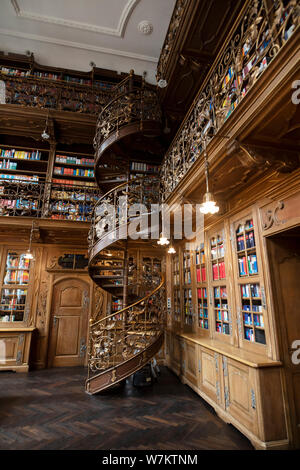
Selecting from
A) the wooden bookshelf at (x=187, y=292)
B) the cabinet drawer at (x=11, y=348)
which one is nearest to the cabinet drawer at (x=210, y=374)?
the wooden bookshelf at (x=187, y=292)

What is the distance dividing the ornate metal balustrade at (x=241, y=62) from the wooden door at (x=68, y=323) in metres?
3.84

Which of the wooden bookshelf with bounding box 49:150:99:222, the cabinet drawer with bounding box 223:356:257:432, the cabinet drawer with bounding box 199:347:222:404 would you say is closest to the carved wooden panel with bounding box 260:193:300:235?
the cabinet drawer with bounding box 223:356:257:432

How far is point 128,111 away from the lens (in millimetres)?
5129

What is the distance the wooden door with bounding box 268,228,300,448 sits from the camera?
2.46 meters

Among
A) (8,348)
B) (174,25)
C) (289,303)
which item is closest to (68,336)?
(8,348)

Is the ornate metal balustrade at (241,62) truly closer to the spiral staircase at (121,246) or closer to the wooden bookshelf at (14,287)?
the spiral staircase at (121,246)

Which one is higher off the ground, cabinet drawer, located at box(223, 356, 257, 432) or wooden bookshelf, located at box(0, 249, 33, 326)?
wooden bookshelf, located at box(0, 249, 33, 326)

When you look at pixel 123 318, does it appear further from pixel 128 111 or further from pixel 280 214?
pixel 128 111

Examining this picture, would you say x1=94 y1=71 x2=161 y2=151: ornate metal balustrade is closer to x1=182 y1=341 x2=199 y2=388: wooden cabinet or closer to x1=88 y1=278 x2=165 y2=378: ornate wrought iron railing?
x1=88 y1=278 x2=165 y2=378: ornate wrought iron railing

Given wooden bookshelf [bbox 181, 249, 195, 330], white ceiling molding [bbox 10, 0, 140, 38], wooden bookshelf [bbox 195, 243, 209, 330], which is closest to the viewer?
wooden bookshelf [bbox 195, 243, 209, 330]

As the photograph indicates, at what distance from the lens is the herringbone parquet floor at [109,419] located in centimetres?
249

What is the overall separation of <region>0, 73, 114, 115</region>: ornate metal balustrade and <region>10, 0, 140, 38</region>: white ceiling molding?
151 centimetres

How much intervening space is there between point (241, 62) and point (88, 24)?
6054 mm
